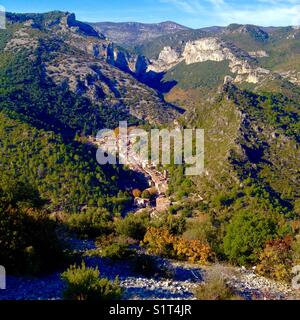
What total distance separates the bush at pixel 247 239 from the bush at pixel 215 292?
5.49 metres

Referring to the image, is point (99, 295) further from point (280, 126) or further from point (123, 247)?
point (280, 126)

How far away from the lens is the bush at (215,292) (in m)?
11.2

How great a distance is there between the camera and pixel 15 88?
108812 millimetres

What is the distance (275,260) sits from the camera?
15.3m

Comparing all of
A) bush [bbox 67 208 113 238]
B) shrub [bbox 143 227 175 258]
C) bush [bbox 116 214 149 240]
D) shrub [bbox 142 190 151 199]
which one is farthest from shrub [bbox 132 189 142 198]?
shrub [bbox 143 227 175 258]

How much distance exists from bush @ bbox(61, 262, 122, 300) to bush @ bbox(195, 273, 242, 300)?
224 centimetres

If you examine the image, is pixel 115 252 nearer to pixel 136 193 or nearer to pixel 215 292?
pixel 215 292

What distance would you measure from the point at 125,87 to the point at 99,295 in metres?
147

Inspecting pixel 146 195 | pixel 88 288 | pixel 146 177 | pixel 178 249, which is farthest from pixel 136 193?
pixel 88 288

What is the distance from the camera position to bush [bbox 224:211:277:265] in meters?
17.1

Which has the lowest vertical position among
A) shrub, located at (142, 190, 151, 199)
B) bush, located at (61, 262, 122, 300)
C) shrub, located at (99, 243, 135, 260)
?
shrub, located at (142, 190, 151, 199)

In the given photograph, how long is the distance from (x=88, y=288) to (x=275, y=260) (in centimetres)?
780

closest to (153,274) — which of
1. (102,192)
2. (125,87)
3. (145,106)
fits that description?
(102,192)

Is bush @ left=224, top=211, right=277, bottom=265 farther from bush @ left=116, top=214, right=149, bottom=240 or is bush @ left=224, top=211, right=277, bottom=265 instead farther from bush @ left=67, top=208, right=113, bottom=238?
bush @ left=67, top=208, right=113, bottom=238
